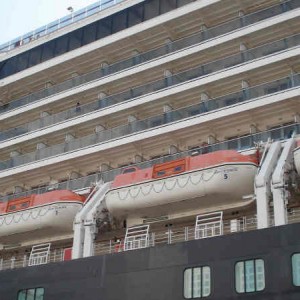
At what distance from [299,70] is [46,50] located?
11540 mm

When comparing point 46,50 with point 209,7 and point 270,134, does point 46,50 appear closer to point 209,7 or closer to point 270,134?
point 209,7

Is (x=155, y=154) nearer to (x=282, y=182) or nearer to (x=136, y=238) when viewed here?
(x=136, y=238)

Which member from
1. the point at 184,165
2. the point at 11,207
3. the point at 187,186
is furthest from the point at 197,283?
the point at 11,207

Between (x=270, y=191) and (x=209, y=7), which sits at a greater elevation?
(x=209, y=7)

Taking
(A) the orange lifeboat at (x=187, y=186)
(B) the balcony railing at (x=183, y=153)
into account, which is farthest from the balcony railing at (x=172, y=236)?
(B) the balcony railing at (x=183, y=153)

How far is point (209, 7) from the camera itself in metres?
20.9

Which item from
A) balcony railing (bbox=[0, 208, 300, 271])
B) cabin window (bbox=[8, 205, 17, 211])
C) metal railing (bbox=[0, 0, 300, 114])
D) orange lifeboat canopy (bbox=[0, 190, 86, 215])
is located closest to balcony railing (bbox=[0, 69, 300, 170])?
orange lifeboat canopy (bbox=[0, 190, 86, 215])

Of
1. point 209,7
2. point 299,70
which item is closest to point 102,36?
point 209,7

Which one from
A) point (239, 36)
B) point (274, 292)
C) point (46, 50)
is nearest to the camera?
point (274, 292)

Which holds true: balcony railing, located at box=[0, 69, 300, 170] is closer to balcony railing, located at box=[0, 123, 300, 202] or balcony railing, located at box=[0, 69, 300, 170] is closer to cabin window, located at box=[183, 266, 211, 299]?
balcony railing, located at box=[0, 123, 300, 202]

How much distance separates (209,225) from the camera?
16.6 m

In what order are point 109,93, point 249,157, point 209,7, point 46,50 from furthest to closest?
point 46,50 → point 109,93 → point 209,7 → point 249,157

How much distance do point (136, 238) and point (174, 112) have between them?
4489 mm

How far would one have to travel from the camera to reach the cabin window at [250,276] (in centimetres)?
1331
